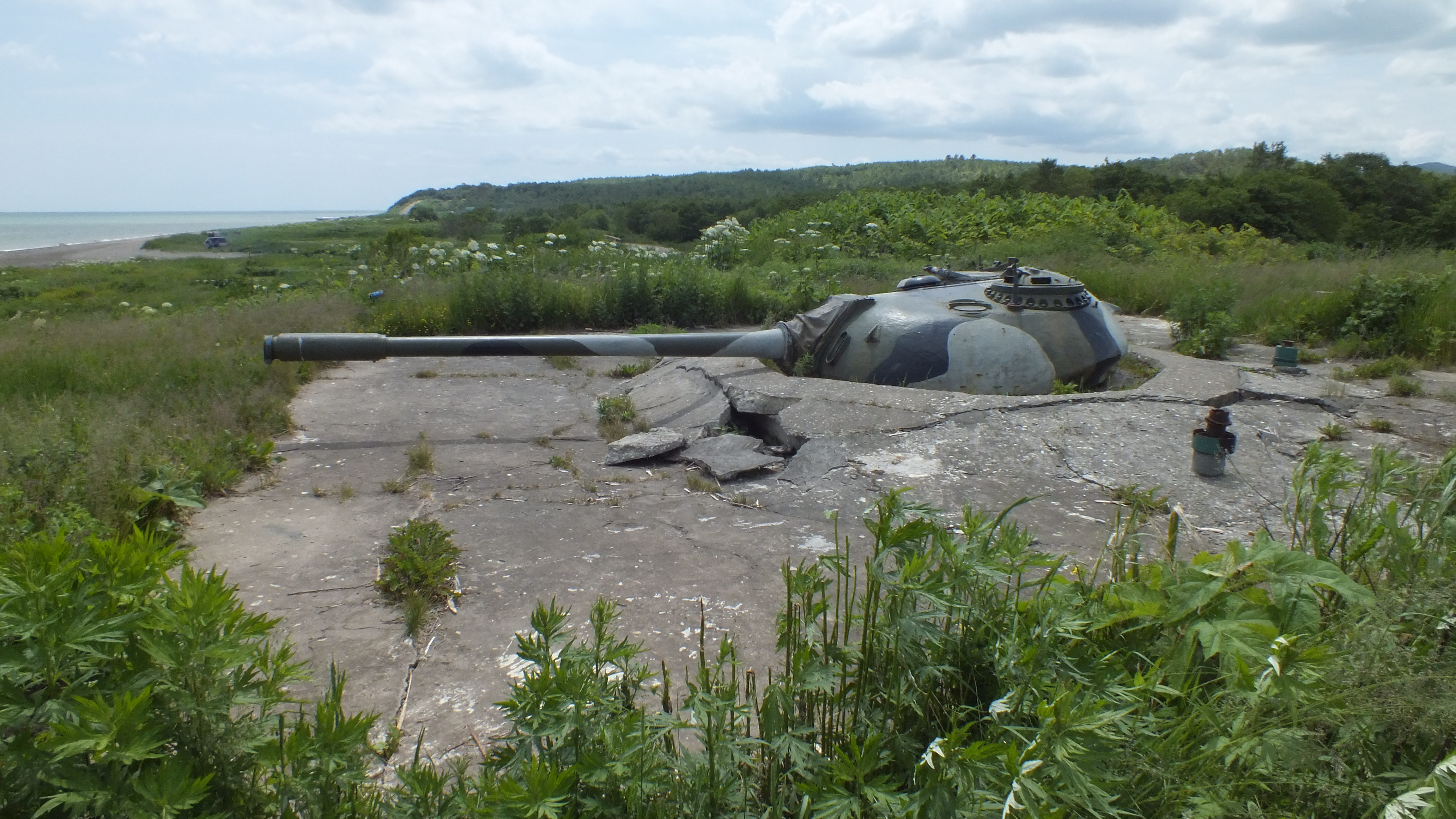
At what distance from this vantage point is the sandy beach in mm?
36031

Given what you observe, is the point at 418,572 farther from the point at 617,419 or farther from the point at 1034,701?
the point at 617,419

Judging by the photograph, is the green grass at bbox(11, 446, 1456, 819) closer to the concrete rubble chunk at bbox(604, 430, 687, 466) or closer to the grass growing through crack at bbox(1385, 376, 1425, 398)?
the concrete rubble chunk at bbox(604, 430, 687, 466)

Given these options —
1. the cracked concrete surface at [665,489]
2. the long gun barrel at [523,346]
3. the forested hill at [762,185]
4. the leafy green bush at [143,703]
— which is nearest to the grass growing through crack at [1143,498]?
the cracked concrete surface at [665,489]

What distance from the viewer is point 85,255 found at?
41.4 meters

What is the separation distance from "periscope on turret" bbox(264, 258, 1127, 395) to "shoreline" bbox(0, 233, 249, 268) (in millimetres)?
32634

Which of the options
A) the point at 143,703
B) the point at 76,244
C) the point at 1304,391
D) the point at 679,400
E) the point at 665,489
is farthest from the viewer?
the point at 76,244

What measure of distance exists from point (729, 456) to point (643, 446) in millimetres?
611

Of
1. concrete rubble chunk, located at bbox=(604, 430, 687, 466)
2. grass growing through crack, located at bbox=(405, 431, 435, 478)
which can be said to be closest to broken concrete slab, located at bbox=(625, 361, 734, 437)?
concrete rubble chunk, located at bbox=(604, 430, 687, 466)

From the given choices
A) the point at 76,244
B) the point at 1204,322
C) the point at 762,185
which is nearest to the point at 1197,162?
the point at 762,185

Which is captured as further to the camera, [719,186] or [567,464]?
[719,186]

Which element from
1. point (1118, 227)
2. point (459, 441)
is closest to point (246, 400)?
point (459, 441)

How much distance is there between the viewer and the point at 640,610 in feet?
11.9

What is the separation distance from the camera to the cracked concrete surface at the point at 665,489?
3.48 meters

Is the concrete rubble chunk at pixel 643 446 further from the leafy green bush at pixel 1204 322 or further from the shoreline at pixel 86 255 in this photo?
the shoreline at pixel 86 255
